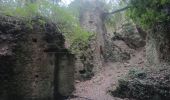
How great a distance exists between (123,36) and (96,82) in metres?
9.67

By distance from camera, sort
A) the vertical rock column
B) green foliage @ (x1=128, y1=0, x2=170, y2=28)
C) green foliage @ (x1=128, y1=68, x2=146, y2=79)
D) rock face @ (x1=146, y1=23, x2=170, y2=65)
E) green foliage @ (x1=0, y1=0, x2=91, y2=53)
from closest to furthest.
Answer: green foliage @ (x1=128, y1=0, x2=170, y2=28) < green foliage @ (x1=0, y1=0, x2=91, y2=53) < the vertical rock column < green foliage @ (x1=128, y1=68, x2=146, y2=79) < rock face @ (x1=146, y1=23, x2=170, y2=65)

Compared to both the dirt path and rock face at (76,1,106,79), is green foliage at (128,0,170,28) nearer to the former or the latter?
the dirt path

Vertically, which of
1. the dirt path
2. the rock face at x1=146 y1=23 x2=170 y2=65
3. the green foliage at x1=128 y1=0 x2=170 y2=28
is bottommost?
the dirt path

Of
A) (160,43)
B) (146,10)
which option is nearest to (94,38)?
(160,43)

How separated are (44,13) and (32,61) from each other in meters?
2.35

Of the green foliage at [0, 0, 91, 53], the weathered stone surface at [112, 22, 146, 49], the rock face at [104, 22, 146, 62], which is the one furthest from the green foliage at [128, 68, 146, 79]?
the weathered stone surface at [112, 22, 146, 49]

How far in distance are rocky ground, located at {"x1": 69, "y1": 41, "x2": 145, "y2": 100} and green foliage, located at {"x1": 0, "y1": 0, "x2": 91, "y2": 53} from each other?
2.89 m

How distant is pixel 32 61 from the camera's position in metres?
10.6

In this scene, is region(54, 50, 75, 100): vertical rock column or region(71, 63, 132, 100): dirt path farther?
region(71, 63, 132, 100): dirt path

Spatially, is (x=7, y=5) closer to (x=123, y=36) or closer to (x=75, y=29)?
(x=75, y=29)

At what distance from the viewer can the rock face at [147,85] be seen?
39.1ft

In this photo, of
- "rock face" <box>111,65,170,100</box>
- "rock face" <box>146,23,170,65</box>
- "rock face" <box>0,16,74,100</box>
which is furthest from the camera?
"rock face" <box>146,23,170,65</box>

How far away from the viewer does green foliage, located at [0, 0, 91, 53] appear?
35.0 ft

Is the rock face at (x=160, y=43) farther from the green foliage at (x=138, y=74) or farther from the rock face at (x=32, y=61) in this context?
the rock face at (x=32, y=61)
